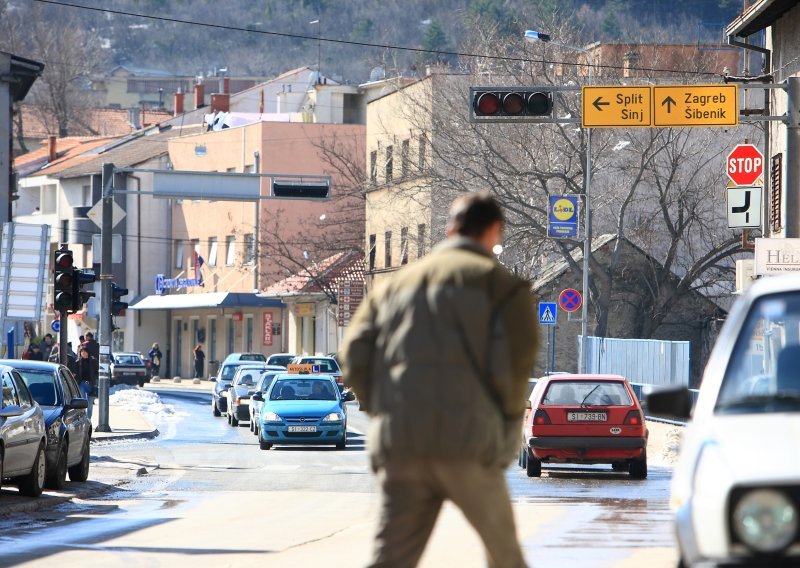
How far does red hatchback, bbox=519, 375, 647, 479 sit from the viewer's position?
2136cm

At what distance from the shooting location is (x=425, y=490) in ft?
21.0

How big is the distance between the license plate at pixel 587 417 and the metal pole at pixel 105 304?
500 inches

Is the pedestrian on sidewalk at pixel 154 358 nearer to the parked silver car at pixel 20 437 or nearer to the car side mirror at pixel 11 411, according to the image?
the parked silver car at pixel 20 437

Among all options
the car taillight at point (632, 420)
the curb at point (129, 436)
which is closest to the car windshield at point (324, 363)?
the curb at point (129, 436)

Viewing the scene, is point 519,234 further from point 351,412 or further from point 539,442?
point 539,442

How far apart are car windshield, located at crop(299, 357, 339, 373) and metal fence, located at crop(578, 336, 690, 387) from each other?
7.80 m

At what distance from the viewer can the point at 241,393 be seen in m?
38.8

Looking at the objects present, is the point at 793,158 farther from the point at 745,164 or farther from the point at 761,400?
the point at 761,400

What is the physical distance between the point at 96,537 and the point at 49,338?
36.7 metres

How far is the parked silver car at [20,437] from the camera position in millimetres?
16469

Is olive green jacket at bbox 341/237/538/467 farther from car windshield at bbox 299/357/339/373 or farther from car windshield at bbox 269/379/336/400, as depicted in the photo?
car windshield at bbox 299/357/339/373

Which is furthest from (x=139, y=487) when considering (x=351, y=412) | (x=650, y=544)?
(x=351, y=412)

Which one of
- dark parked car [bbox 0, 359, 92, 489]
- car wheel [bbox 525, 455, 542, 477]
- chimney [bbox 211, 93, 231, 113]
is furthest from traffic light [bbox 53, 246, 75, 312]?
chimney [bbox 211, 93, 231, 113]

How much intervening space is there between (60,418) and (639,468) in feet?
24.5
